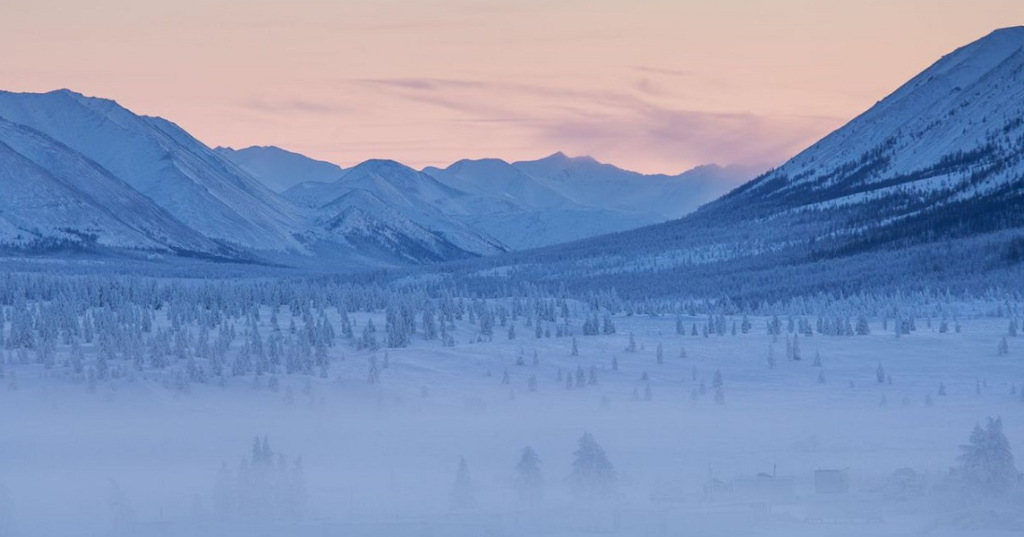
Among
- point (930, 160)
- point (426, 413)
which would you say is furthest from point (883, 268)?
point (426, 413)

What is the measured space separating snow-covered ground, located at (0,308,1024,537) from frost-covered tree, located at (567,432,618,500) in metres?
0.28

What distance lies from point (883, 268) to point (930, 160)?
58.0 meters

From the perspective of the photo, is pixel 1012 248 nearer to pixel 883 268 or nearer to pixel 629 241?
pixel 883 268

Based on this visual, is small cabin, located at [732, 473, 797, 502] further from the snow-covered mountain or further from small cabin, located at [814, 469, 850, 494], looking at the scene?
the snow-covered mountain

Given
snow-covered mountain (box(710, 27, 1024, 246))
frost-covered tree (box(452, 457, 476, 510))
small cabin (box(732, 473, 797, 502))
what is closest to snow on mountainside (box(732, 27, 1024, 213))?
snow-covered mountain (box(710, 27, 1024, 246))

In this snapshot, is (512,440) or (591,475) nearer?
(591,475)

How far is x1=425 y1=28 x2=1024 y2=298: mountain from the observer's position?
11044 centimetres

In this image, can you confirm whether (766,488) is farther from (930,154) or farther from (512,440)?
(930,154)

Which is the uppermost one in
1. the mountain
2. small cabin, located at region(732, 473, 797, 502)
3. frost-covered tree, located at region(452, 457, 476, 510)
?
the mountain

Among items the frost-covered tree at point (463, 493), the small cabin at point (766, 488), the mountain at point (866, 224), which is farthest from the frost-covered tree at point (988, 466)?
the mountain at point (866, 224)

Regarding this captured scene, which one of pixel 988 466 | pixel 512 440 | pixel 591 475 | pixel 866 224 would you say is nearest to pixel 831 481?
pixel 988 466

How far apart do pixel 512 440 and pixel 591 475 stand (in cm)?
648

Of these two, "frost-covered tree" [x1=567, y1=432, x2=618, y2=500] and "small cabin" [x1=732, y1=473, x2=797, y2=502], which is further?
"small cabin" [x1=732, y1=473, x2=797, y2=502]

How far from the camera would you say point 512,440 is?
37.8 meters
